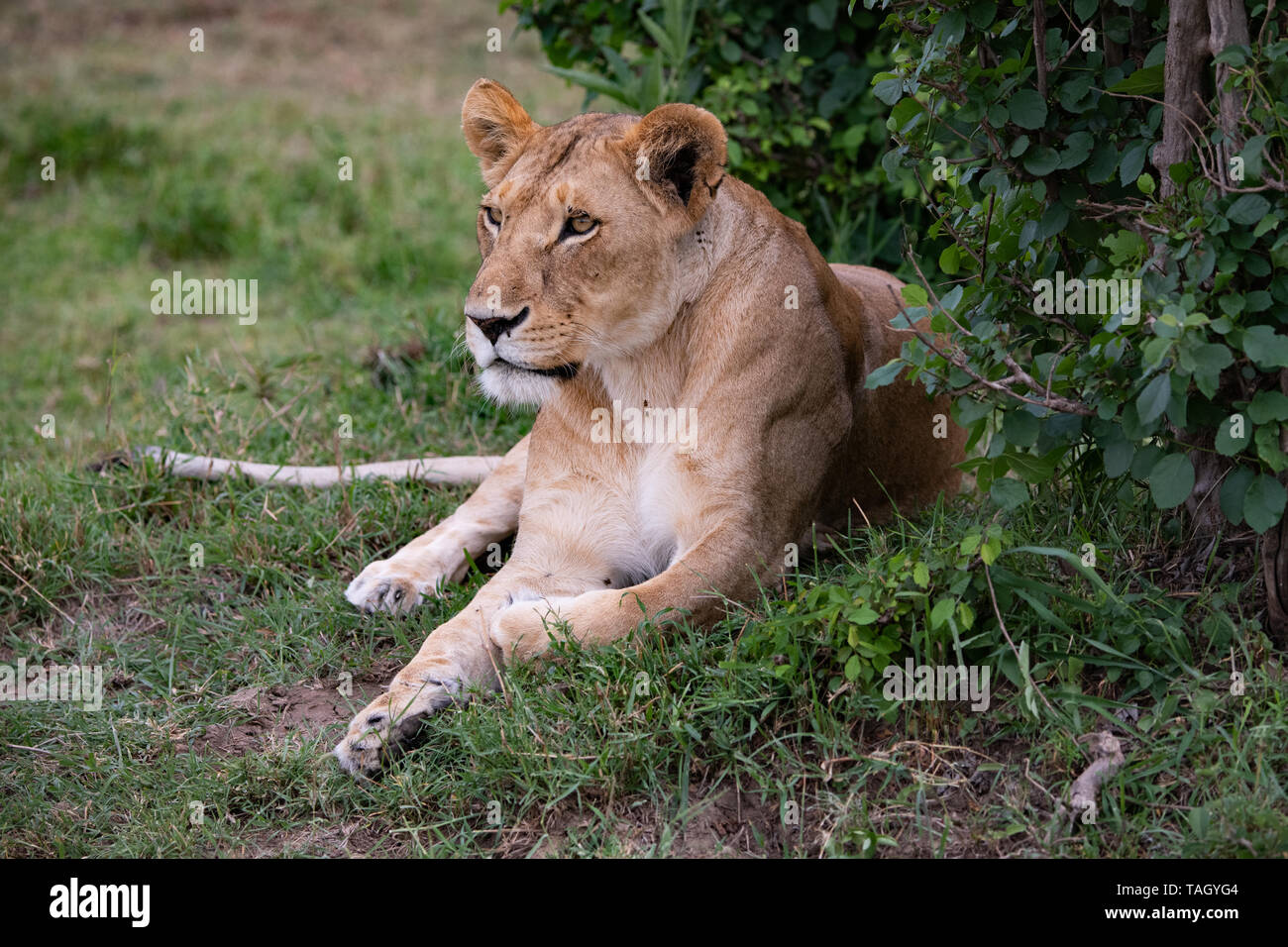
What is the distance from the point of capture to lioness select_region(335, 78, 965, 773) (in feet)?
11.0

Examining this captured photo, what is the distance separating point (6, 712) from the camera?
3543 mm

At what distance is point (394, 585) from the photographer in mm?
3994

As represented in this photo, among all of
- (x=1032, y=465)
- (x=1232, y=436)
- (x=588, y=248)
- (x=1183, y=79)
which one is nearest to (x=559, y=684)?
(x=588, y=248)

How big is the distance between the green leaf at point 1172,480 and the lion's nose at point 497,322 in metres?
1.50

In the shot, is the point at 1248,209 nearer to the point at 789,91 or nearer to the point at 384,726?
the point at 384,726

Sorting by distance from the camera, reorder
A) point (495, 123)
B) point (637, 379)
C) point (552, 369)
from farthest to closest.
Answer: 1. point (495, 123)
2. point (637, 379)
3. point (552, 369)

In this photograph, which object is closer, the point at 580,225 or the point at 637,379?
the point at 580,225

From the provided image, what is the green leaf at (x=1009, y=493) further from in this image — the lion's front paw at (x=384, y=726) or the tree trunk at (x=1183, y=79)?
the lion's front paw at (x=384, y=726)

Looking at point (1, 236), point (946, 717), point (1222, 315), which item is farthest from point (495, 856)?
point (1, 236)

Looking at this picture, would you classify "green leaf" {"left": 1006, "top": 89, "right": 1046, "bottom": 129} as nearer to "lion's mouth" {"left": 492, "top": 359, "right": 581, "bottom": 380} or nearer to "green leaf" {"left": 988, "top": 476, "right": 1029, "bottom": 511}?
"green leaf" {"left": 988, "top": 476, "right": 1029, "bottom": 511}

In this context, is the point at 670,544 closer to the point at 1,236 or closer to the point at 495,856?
the point at 495,856

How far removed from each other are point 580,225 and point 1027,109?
1091mm

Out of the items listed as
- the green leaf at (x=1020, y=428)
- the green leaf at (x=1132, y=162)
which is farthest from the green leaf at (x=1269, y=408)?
the green leaf at (x=1132, y=162)
